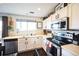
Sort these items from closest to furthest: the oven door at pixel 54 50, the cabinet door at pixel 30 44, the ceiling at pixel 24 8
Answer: the ceiling at pixel 24 8, the oven door at pixel 54 50, the cabinet door at pixel 30 44

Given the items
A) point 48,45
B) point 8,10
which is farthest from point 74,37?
point 8,10

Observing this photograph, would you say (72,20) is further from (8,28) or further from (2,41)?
(2,41)

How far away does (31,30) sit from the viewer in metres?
1.32

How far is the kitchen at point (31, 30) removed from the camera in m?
1.18

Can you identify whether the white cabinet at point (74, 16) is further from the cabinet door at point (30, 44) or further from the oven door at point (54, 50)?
the cabinet door at point (30, 44)

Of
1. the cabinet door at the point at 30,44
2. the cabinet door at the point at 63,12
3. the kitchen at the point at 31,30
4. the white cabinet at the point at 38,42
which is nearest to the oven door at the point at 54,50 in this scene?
the kitchen at the point at 31,30

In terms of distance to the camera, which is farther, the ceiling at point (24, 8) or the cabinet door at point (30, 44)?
the cabinet door at point (30, 44)

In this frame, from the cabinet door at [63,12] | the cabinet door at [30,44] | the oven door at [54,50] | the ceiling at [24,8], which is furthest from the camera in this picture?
the cabinet door at [63,12]

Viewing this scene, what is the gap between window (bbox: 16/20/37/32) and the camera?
122 cm

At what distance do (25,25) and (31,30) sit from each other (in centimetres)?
12

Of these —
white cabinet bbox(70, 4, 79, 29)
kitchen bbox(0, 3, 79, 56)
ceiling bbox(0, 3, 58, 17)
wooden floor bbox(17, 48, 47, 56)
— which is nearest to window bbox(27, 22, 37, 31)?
kitchen bbox(0, 3, 79, 56)

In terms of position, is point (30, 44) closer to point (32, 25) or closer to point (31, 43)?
point (31, 43)

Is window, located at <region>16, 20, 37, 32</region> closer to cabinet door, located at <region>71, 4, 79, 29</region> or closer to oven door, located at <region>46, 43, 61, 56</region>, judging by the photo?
oven door, located at <region>46, 43, 61, 56</region>

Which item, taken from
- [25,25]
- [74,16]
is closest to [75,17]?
[74,16]
